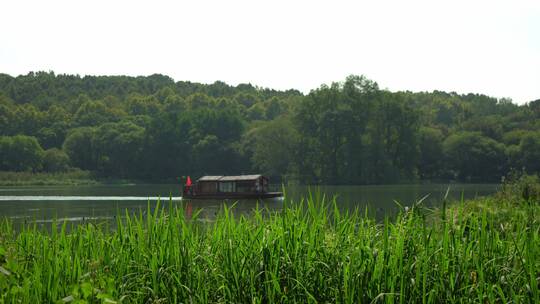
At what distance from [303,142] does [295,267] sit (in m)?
85.1

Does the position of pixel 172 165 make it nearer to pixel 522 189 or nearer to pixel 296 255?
pixel 522 189

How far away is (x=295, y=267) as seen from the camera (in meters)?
6.24

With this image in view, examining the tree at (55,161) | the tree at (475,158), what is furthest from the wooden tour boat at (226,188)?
the tree at (55,161)

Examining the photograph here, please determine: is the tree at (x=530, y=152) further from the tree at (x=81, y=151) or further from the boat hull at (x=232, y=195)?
the tree at (x=81, y=151)

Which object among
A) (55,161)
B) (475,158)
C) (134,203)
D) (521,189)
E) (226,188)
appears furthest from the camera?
(55,161)

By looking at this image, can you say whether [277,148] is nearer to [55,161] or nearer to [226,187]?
[226,187]

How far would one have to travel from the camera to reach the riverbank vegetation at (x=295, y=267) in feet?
19.1

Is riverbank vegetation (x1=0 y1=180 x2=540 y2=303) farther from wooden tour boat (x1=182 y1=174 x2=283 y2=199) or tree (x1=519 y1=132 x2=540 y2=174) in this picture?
tree (x1=519 y1=132 x2=540 y2=174)

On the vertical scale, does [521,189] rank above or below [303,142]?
below

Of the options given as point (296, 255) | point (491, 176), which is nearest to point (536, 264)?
point (296, 255)

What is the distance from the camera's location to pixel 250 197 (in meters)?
58.2

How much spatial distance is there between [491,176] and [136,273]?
92241 millimetres

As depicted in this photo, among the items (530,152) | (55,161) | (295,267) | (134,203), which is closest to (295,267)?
(295,267)

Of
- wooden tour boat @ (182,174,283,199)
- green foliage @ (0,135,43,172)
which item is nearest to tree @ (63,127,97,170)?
green foliage @ (0,135,43,172)
